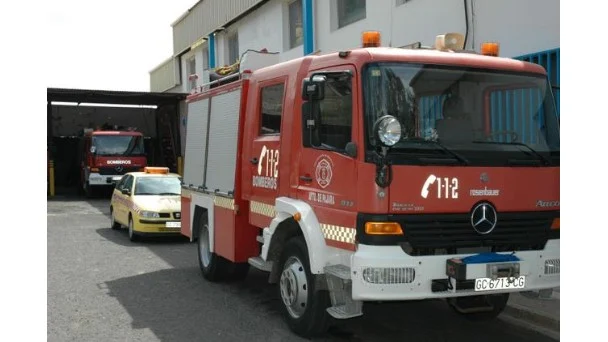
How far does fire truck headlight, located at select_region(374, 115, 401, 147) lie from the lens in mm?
4844

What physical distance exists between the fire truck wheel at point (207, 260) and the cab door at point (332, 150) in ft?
9.20

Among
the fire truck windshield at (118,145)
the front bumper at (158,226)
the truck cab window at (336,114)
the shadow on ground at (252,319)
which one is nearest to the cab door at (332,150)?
the truck cab window at (336,114)

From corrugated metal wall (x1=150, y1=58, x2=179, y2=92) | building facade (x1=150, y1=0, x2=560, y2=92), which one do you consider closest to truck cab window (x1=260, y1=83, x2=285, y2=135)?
building facade (x1=150, y1=0, x2=560, y2=92)

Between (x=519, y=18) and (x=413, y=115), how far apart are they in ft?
16.2

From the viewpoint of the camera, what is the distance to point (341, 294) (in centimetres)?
537

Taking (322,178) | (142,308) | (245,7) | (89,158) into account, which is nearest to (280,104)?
(322,178)

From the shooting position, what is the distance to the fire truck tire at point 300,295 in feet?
18.4

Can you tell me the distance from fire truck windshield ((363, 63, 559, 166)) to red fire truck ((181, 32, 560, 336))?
0.4 inches

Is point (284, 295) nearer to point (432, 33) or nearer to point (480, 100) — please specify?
point (480, 100)

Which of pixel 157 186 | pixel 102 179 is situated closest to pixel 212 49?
pixel 102 179

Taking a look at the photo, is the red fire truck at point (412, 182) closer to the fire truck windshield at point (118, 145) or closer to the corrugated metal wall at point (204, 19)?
the corrugated metal wall at point (204, 19)

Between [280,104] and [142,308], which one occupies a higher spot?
[280,104]

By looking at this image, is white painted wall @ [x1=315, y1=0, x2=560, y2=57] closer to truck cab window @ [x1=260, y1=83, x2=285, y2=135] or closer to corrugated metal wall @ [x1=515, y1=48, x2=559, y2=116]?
corrugated metal wall @ [x1=515, y1=48, x2=559, y2=116]

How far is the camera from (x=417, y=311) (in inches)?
275
